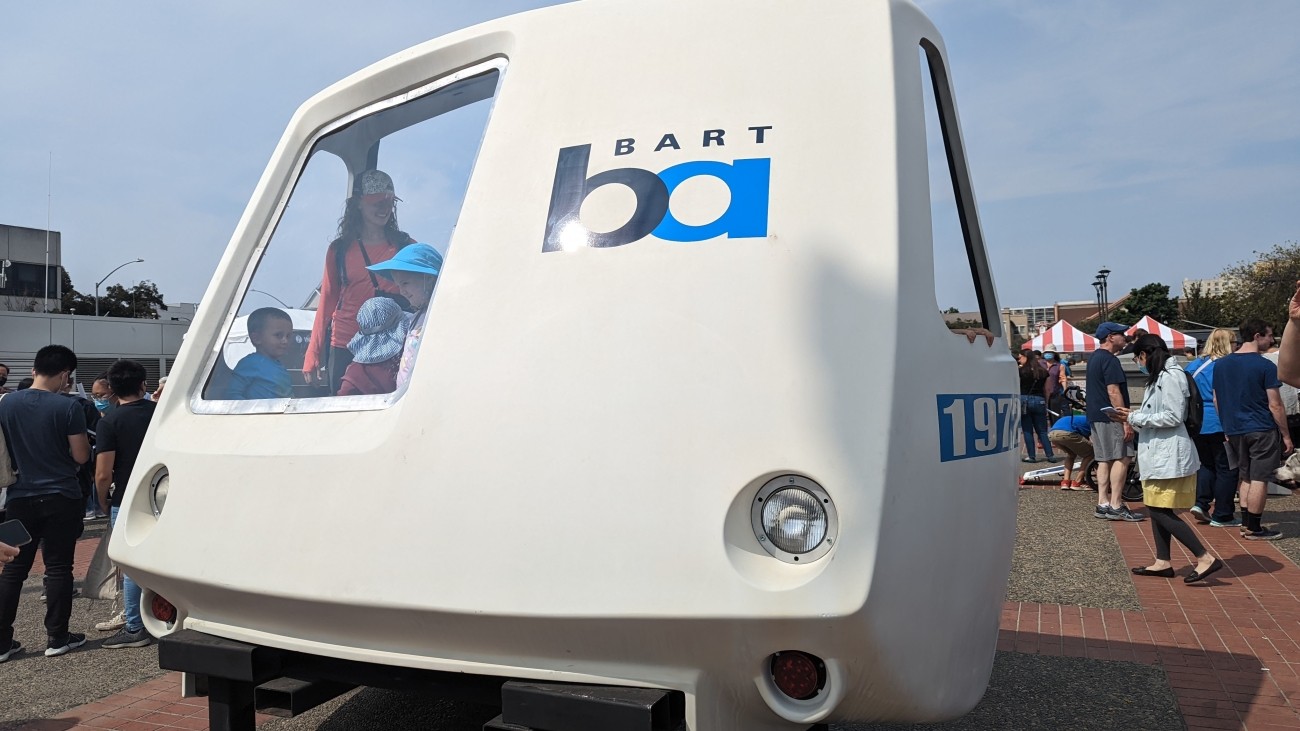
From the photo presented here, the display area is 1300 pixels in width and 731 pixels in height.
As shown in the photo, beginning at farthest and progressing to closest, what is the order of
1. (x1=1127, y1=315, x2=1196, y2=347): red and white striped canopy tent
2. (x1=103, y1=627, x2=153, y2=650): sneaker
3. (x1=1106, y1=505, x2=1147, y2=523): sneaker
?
(x1=1127, y1=315, x2=1196, y2=347): red and white striped canopy tent, (x1=1106, y1=505, x2=1147, y2=523): sneaker, (x1=103, y1=627, x2=153, y2=650): sneaker

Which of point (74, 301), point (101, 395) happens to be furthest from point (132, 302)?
point (101, 395)

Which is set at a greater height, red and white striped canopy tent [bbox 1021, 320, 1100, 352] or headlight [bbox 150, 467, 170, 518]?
red and white striped canopy tent [bbox 1021, 320, 1100, 352]

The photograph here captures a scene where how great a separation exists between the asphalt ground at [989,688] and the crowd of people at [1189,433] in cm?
76

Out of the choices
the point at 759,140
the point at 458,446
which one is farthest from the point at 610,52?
the point at 458,446

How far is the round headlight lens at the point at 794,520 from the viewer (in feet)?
6.94

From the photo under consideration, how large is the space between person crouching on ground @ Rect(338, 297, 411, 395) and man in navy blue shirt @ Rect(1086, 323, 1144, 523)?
24.5 ft

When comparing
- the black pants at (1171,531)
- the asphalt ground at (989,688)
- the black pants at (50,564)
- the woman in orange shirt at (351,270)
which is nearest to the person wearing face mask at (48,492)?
the black pants at (50,564)

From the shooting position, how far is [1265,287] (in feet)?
143

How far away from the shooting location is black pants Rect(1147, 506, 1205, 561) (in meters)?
6.52

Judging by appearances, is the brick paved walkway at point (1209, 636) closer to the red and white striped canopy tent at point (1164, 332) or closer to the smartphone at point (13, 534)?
the smartphone at point (13, 534)

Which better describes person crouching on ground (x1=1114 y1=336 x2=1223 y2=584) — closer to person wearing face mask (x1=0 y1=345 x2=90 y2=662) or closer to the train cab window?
the train cab window

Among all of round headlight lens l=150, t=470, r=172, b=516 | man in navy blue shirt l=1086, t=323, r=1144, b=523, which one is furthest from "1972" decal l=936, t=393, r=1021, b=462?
man in navy blue shirt l=1086, t=323, r=1144, b=523

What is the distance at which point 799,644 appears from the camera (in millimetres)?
2127

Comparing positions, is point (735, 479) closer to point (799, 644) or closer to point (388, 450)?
point (799, 644)
